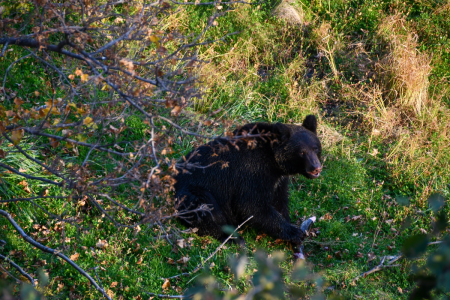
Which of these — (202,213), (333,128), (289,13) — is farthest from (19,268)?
(289,13)

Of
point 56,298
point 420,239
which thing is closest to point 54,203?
point 56,298

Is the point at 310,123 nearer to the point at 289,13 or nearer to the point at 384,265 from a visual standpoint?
the point at 384,265

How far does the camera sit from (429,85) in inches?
332

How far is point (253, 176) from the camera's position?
5.46m

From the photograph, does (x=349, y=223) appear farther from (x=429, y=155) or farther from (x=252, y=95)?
(x=252, y=95)

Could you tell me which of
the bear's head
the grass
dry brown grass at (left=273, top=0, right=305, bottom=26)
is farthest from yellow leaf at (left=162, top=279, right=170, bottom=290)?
dry brown grass at (left=273, top=0, right=305, bottom=26)

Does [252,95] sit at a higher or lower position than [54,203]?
higher

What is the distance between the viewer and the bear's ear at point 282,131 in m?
5.38

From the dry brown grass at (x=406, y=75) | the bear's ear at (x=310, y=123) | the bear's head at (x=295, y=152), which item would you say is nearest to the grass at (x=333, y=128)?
the dry brown grass at (x=406, y=75)

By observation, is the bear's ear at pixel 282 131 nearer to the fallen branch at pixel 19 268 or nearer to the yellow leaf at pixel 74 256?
the yellow leaf at pixel 74 256

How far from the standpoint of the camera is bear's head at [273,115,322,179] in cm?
535

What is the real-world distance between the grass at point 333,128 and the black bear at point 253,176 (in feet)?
1.06

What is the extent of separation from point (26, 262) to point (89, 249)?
0.67 meters

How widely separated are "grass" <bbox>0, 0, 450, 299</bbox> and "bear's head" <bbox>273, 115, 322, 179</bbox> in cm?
113
